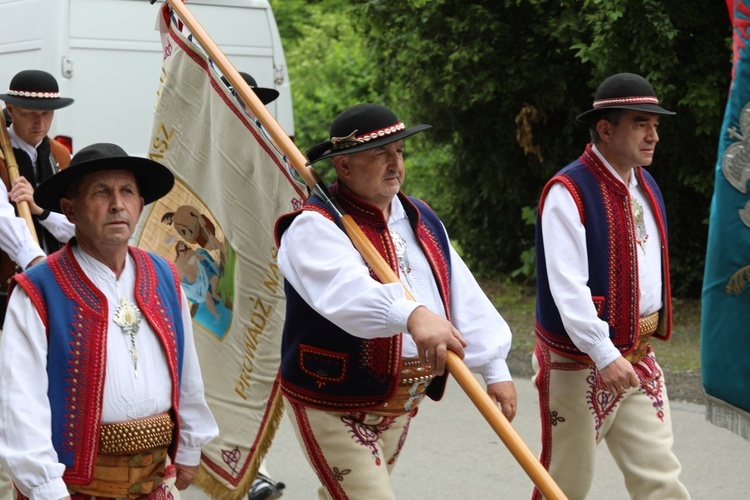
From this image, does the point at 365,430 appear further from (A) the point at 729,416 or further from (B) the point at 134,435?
(A) the point at 729,416

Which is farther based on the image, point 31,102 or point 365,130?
point 31,102

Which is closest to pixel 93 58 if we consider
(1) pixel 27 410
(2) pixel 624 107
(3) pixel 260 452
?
(3) pixel 260 452

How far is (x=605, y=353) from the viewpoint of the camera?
4.64 m

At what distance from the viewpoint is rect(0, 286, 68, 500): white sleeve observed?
330cm

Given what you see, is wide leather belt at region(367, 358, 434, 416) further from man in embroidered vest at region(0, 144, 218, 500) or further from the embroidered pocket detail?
man in embroidered vest at region(0, 144, 218, 500)

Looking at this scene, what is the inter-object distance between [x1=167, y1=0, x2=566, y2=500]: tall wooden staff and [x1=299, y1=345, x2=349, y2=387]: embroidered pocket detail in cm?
38

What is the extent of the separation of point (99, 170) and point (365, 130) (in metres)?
0.93

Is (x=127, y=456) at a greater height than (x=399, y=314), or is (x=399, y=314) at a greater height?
(x=399, y=314)

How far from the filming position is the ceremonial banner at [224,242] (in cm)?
525

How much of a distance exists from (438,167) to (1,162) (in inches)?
300

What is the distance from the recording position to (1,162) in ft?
19.5

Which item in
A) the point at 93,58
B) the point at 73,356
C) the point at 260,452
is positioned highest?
the point at 93,58

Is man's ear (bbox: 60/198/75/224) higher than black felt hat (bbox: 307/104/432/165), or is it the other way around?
black felt hat (bbox: 307/104/432/165)

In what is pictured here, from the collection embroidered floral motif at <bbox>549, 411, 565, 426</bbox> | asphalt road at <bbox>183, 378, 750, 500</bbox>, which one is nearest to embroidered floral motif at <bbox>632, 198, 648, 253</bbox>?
embroidered floral motif at <bbox>549, 411, 565, 426</bbox>
